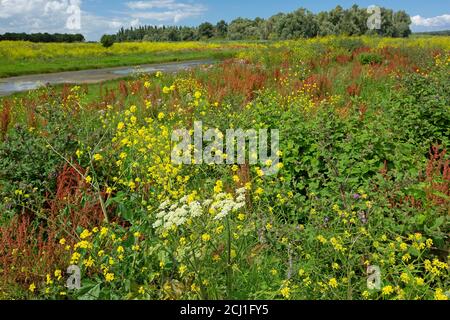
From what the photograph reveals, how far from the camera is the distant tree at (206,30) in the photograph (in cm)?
7738

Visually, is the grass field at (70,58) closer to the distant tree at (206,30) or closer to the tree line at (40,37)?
the tree line at (40,37)

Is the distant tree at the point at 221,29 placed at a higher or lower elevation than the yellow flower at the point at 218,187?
higher

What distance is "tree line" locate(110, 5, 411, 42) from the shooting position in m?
47.5

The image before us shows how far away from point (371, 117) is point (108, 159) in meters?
4.18

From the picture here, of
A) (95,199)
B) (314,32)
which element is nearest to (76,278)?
(95,199)

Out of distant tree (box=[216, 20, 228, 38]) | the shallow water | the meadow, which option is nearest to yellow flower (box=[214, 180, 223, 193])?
the meadow

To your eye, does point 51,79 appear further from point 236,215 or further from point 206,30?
point 206,30

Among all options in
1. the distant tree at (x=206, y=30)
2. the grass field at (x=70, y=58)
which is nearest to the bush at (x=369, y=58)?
the grass field at (x=70, y=58)

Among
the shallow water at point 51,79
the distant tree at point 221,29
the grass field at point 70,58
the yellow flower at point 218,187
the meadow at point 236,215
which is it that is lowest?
the meadow at point 236,215

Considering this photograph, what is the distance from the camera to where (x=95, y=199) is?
3891mm

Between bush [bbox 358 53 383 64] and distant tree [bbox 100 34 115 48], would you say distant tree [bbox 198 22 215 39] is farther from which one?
bush [bbox 358 53 383 64]

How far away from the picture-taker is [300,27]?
47156mm

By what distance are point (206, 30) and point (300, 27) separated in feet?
112
